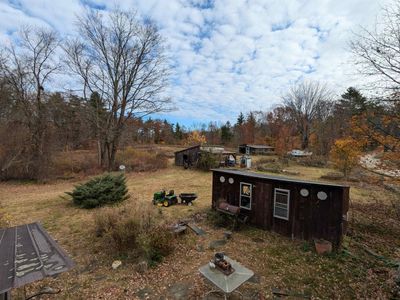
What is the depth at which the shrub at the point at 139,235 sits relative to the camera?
5184 millimetres

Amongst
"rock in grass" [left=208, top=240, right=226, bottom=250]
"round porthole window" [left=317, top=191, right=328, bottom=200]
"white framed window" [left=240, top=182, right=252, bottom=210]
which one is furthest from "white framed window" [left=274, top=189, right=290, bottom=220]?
"rock in grass" [left=208, top=240, right=226, bottom=250]

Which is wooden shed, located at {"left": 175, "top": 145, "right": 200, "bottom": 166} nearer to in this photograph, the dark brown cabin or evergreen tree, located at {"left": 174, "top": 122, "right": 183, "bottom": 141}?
the dark brown cabin

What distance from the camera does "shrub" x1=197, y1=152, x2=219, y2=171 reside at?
1983 centimetres

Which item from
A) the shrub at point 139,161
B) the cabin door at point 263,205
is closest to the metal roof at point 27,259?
the cabin door at point 263,205

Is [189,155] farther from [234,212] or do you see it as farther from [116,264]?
[116,264]

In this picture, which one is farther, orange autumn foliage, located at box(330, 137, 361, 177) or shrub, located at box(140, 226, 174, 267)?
orange autumn foliage, located at box(330, 137, 361, 177)

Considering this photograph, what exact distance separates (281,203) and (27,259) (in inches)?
242

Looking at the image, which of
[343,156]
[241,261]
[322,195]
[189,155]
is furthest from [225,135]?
[241,261]

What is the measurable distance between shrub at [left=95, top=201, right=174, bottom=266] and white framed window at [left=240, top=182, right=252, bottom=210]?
119 inches

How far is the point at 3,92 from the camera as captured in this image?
15.2 meters

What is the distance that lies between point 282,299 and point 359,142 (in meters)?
6.75

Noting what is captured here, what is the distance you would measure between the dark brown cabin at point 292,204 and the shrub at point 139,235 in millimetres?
3069

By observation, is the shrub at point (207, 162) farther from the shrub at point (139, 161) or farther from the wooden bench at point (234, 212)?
the wooden bench at point (234, 212)

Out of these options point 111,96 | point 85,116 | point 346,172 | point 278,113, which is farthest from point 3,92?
point 278,113
